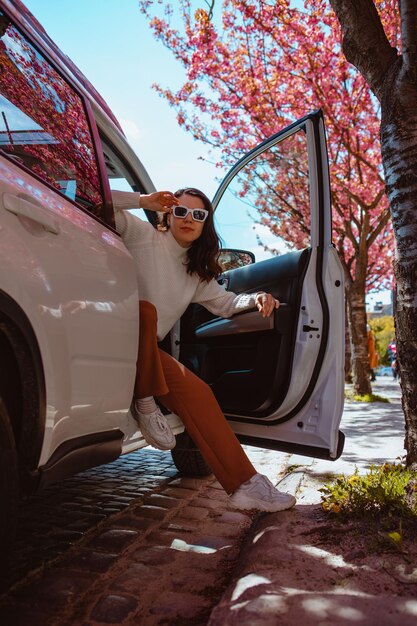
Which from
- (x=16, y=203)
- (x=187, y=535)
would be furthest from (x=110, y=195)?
(x=187, y=535)

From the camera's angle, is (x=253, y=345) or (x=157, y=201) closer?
(x=157, y=201)

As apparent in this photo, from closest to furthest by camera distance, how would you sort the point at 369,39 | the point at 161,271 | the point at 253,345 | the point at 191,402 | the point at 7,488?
the point at 7,488
the point at 191,402
the point at 161,271
the point at 369,39
the point at 253,345

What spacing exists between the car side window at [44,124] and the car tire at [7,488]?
925mm

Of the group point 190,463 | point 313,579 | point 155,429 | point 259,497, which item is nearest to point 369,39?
point 155,429

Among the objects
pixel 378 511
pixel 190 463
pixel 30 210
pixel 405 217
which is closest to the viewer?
pixel 30 210

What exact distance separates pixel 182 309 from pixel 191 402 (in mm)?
624

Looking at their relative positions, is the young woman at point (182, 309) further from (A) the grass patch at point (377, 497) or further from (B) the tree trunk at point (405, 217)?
(B) the tree trunk at point (405, 217)

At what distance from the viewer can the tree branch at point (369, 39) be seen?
3021mm

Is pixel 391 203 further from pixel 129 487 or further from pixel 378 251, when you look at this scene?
pixel 378 251

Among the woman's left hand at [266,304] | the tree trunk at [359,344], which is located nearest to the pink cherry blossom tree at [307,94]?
the tree trunk at [359,344]

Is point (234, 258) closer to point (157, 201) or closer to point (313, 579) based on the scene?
point (157, 201)

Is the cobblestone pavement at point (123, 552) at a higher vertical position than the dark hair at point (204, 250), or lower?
lower

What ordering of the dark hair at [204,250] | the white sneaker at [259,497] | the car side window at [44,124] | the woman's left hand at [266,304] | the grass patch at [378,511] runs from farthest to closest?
the dark hair at [204,250] → the woman's left hand at [266,304] → the white sneaker at [259,497] → the grass patch at [378,511] → the car side window at [44,124]

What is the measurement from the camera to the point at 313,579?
1823 mm
